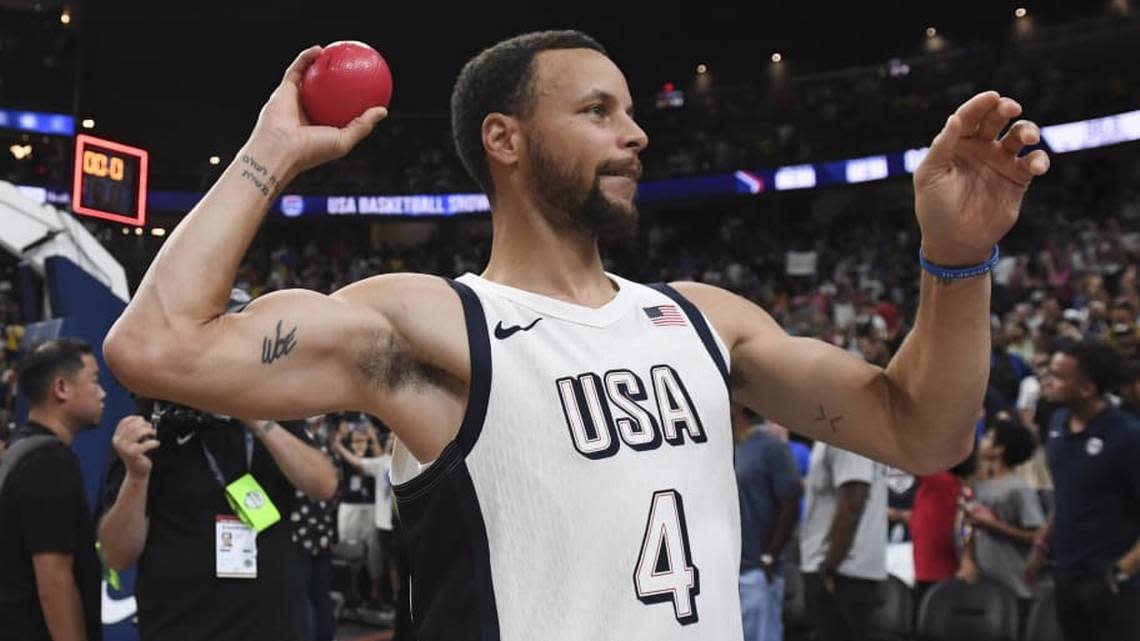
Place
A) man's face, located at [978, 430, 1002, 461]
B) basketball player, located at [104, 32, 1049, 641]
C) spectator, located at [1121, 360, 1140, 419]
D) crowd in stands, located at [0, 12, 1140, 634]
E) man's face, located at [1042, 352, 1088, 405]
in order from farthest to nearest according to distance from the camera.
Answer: crowd in stands, located at [0, 12, 1140, 634], man's face, located at [978, 430, 1002, 461], spectator, located at [1121, 360, 1140, 419], man's face, located at [1042, 352, 1088, 405], basketball player, located at [104, 32, 1049, 641]

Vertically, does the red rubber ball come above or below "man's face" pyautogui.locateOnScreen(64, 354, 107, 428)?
above

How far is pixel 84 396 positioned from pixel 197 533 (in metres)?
0.74

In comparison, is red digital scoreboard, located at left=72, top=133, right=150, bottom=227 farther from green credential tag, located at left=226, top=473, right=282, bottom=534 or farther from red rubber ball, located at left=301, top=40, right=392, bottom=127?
red rubber ball, located at left=301, top=40, right=392, bottom=127

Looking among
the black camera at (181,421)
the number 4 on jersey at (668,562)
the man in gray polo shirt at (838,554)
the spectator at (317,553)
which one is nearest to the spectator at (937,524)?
the man in gray polo shirt at (838,554)

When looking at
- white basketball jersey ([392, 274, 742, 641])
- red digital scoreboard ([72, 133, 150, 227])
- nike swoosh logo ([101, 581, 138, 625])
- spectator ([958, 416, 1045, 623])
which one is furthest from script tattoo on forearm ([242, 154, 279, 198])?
spectator ([958, 416, 1045, 623])

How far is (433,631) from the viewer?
73.4 inches

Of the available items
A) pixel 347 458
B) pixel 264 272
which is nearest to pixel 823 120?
pixel 264 272

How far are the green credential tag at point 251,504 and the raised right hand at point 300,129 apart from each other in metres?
2.04

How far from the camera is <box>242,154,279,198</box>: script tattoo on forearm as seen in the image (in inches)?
69.2

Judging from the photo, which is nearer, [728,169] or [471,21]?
[728,169]

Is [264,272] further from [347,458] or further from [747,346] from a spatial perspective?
[747,346]

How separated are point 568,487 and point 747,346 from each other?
54cm

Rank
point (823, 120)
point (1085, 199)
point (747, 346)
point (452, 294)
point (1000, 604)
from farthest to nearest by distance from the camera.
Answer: point (823, 120), point (1085, 199), point (1000, 604), point (747, 346), point (452, 294)

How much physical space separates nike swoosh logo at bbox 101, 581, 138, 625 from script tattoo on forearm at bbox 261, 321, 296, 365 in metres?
5.08
